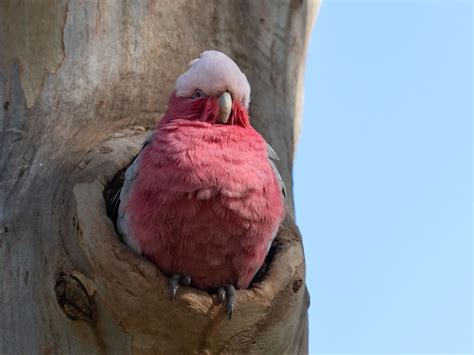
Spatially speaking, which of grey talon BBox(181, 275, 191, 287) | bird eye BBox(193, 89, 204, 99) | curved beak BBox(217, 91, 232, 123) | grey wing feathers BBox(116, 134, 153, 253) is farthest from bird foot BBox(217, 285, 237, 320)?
bird eye BBox(193, 89, 204, 99)

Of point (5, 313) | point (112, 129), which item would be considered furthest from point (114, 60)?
point (5, 313)

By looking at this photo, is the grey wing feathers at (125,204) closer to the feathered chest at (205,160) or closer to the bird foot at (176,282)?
the feathered chest at (205,160)

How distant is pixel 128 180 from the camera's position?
333 centimetres

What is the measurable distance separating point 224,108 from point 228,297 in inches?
33.2

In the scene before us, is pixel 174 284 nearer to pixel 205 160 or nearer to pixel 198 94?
pixel 205 160

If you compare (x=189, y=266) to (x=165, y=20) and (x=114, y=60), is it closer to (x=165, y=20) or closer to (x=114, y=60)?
(x=114, y=60)

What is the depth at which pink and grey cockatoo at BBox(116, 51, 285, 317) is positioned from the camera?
3.16 meters

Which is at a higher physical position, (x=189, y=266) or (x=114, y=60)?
(x=114, y=60)

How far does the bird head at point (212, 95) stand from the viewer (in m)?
3.51

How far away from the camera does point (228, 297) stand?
3084 millimetres

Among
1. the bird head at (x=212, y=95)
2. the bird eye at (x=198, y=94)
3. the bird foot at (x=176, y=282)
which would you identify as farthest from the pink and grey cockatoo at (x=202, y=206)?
the bird eye at (x=198, y=94)

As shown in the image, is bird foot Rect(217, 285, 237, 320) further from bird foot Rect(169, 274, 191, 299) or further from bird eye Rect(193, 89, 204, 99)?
bird eye Rect(193, 89, 204, 99)

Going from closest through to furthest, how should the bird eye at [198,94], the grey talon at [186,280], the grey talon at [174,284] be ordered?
the grey talon at [174,284] < the grey talon at [186,280] < the bird eye at [198,94]

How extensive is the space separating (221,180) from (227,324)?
546 millimetres
